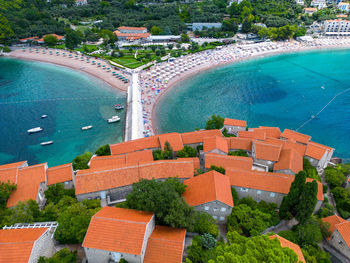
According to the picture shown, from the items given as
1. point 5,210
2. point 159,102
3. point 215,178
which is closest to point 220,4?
point 159,102

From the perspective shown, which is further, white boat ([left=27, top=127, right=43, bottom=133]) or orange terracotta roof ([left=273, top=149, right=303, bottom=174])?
white boat ([left=27, top=127, right=43, bottom=133])

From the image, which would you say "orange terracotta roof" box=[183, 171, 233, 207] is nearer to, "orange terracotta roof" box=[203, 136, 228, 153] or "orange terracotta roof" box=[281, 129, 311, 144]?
"orange terracotta roof" box=[203, 136, 228, 153]

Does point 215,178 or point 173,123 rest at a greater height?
point 215,178

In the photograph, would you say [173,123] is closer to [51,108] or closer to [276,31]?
[51,108]

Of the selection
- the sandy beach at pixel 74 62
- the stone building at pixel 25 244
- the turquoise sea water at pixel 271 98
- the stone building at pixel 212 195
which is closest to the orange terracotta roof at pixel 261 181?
the stone building at pixel 212 195

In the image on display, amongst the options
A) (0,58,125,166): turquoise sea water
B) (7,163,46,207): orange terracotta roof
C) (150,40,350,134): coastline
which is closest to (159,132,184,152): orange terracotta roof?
(150,40,350,134): coastline

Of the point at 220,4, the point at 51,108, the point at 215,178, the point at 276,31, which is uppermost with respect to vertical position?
the point at 220,4

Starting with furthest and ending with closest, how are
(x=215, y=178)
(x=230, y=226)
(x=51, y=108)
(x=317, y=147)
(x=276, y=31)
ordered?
(x=276, y=31) → (x=51, y=108) → (x=317, y=147) → (x=215, y=178) → (x=230, y=226)
